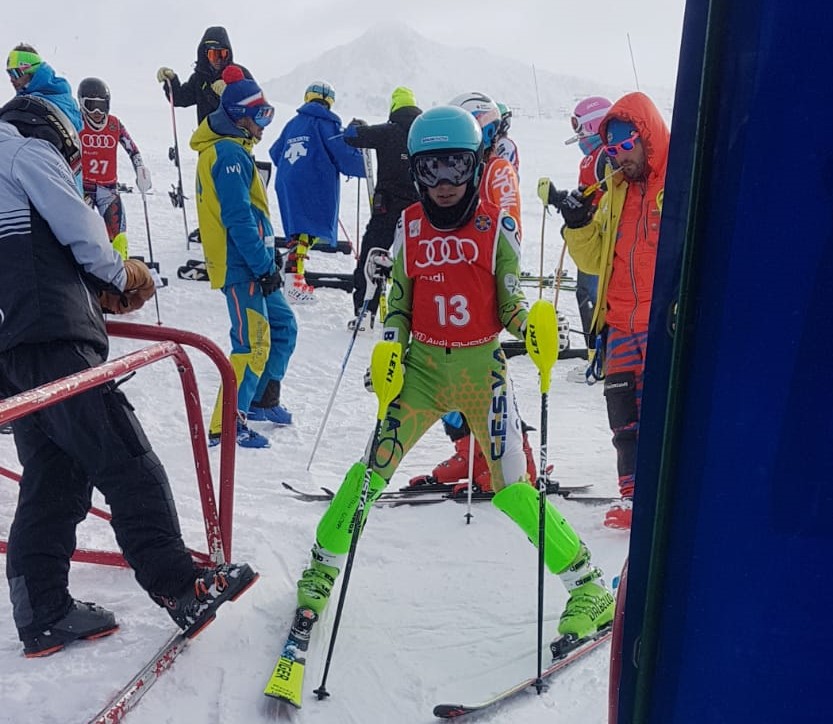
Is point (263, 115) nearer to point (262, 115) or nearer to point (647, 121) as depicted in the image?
point (262, 115)

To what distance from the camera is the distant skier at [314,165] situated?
29.4 feet

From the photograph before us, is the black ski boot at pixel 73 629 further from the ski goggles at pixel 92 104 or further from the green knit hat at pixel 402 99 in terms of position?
the ski goggles at pixel 92 104

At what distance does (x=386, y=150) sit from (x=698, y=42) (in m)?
6.69

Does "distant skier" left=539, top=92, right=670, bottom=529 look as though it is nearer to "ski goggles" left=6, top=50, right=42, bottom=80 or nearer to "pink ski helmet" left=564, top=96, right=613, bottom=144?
"pink ski helmet" left=564, top=96, right=613, bottom=144

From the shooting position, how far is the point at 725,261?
0.99 meters

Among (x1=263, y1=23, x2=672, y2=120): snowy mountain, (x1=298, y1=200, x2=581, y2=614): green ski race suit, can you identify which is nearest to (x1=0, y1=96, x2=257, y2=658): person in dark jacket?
(x1=298, y1=200, x2=581, y2=614): green ski race suit

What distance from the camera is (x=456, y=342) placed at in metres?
3.44

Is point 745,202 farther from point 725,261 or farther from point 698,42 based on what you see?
point 698,42

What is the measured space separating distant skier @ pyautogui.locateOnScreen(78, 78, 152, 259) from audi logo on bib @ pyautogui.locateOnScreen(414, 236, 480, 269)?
5419 mm

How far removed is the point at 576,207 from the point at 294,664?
8.41 ft

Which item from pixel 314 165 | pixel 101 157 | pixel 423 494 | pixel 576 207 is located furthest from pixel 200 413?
pixel 314 165

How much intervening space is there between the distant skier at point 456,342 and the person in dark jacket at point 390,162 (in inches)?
154

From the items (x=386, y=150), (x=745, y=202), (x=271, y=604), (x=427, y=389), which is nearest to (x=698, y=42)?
(x=745, y=202)

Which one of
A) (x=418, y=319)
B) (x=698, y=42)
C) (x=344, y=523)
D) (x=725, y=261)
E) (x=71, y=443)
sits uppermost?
(x=698, y=42)
